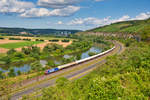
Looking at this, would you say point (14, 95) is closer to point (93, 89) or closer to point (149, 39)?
point (93, 89)

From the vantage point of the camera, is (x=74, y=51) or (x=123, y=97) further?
(x=74, y=51)

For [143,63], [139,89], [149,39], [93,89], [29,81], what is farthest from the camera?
[149,39]

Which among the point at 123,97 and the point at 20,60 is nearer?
the point at 123,97

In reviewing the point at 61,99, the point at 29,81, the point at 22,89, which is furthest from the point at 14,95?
the point at 61,99

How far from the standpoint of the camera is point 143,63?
25.1 meters

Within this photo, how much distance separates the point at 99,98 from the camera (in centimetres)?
1427

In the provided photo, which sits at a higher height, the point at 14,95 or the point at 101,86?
the point at 101,86

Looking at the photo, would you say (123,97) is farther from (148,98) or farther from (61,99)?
(61,99)

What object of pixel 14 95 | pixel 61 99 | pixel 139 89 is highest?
pixel 139 89

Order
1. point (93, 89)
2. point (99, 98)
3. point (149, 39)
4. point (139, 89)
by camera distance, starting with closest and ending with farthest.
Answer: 1. point (99, 98)
2. point (93, 89)
3. point (139, 89)
4. point (149, 39)

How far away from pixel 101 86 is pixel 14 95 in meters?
26.2

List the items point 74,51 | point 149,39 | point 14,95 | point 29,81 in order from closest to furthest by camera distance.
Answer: point 14,95
point 29,81
point 149,39
point 74,51

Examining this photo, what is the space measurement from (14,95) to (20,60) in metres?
42.8

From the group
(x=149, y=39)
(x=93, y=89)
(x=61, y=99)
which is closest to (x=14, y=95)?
(x=61, y=99)
